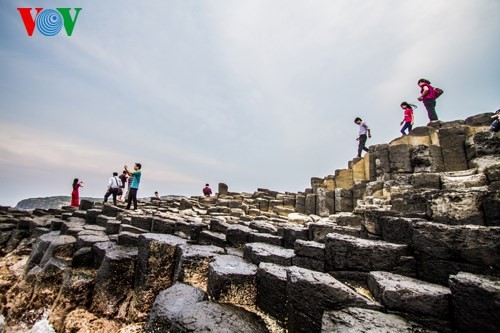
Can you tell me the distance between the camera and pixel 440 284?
239cm

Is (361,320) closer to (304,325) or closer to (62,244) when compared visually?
(304,325)

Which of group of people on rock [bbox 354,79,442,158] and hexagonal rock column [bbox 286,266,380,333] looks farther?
group of people on rock [bbox 354,79,442,158]

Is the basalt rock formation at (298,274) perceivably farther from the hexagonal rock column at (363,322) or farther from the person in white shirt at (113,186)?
the person in white shirt at (113,186)

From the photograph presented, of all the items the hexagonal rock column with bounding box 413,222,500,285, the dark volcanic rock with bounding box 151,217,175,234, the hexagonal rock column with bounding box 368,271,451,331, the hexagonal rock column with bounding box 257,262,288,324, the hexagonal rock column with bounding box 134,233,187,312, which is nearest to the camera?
the hexagonal rock column with bounding box 368,271,451,331

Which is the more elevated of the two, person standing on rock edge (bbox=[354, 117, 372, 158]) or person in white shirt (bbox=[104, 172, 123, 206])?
person standing on rock edge (bbox=[354, 117, 372, 158])

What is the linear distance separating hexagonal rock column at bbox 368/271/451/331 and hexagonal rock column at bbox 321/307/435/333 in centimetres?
10

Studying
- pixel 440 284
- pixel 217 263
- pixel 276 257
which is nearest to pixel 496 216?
pixel 440 284

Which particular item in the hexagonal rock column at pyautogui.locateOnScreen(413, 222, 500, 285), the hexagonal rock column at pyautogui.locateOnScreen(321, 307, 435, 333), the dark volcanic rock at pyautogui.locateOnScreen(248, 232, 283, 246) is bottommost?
the hexagonal rock column at pyautogui.locateOnScreen(321, 307, 435, 333)

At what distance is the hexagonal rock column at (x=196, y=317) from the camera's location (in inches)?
86.4

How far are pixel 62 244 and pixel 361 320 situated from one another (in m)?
6.72

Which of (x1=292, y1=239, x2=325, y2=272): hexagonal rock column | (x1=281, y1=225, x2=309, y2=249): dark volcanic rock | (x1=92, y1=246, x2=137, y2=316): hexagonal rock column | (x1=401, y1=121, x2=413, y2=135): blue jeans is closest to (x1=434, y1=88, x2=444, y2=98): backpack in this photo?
(x1=401, y1=121, x2=413, y2=135): blue jeans

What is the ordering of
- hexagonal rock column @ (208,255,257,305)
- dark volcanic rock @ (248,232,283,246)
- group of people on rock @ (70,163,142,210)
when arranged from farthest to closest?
group of people on rock @ (70,163,142,210) → dark volcanic rock @ (248,232,283,246) → hexagonal rock column @ (208,255,257,305)

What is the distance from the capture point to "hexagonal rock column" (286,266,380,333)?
225 centimetres

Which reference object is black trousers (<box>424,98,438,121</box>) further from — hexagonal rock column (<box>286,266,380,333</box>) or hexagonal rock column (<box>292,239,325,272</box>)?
hexagonal rock column (<box>286,266,380,333</box>)
